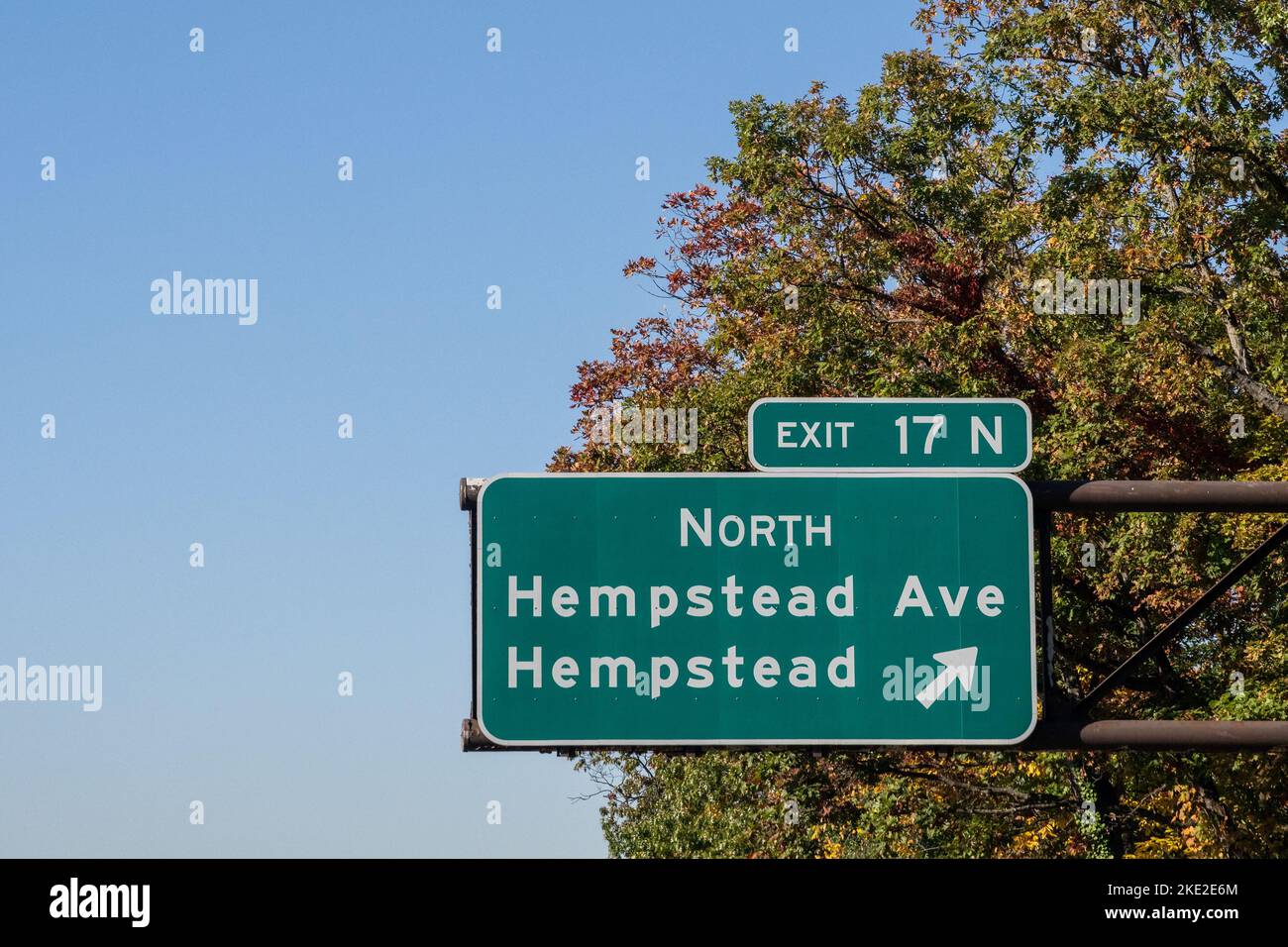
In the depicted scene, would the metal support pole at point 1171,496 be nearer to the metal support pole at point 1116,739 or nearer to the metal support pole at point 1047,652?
the metal support pole at point 1047,652

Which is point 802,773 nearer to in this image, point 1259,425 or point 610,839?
point 1259,425

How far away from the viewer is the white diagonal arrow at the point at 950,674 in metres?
10.7

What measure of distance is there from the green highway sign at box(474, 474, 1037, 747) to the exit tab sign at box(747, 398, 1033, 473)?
0.34ft

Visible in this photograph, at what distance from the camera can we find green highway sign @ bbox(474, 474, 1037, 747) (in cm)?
1059

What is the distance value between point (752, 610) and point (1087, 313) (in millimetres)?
12536

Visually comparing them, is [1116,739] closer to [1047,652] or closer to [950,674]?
[1047,652]

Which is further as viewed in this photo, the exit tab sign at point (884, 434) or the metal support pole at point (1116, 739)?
the exit tab sign at point (884, 434)

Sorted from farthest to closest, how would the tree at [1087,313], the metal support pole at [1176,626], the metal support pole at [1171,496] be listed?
the tree at [1087,313] < the metal support pole at [1171,496] < the metal support pole at [1176,626]

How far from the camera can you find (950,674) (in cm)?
1073

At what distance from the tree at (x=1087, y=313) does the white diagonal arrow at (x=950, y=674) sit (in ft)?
36.6

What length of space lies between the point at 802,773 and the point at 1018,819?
621 cm

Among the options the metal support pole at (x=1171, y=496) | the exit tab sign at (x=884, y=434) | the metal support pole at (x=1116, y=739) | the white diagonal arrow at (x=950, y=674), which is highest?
the exit tab sign at (x=884, y=434)

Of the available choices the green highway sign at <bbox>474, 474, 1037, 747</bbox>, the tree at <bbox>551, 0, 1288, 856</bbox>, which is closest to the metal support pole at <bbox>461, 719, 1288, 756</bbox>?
the green highway sign at <bbox>474, 474, 1037, 747</bbox>

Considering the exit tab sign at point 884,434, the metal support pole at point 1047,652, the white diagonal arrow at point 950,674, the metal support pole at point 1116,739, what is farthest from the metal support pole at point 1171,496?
the metal support pole at point 1116,739
